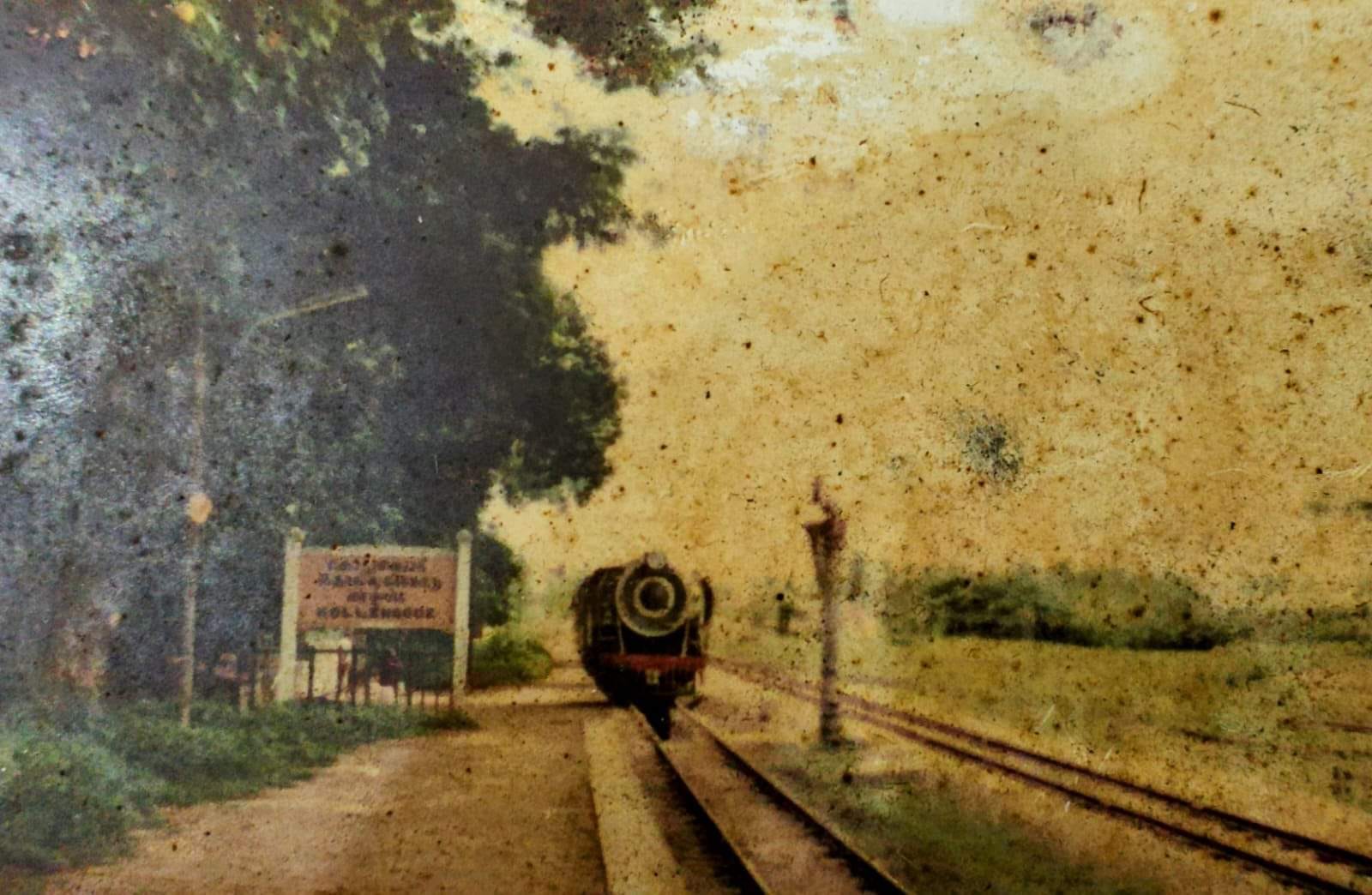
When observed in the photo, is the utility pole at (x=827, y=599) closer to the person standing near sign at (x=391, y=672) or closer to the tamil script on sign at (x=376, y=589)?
the tamil script on sign at (x=376, y=589)

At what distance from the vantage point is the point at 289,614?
3.04 m

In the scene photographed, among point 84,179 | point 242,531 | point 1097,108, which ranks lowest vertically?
point 242,531

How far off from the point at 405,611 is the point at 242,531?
55 centimetres

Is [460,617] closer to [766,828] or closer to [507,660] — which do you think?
[507,660]

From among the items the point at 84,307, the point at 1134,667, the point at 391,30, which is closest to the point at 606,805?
the point at 1134,667

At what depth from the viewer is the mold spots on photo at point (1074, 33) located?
316cm

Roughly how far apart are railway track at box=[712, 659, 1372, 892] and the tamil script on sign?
867 mm

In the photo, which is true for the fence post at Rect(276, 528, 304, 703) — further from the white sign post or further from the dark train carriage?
the dark train carriage

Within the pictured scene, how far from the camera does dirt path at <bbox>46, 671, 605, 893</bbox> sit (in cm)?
293

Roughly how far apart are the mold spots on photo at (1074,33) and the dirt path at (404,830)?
2.48m

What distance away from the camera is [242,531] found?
305cm

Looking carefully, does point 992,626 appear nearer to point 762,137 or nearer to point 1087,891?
point 1087,891

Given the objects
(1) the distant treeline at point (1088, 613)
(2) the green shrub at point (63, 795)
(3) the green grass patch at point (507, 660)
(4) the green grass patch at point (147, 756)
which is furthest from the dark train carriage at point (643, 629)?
(2) the green shrub at point (63, 795)

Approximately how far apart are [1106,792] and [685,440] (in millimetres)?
1649
